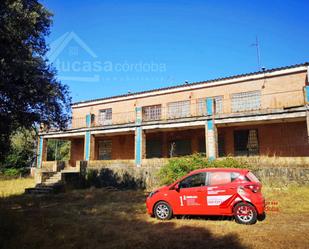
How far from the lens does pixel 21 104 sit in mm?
9562

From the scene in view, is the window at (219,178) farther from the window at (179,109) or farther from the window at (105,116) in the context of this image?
the window at (105,116)

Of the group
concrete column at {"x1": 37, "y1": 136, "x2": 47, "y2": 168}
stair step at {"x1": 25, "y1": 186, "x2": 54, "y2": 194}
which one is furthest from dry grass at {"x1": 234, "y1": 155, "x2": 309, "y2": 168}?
concrete column at {"x1": 37, "y1": 136, "x2": 47, "y2": 168}

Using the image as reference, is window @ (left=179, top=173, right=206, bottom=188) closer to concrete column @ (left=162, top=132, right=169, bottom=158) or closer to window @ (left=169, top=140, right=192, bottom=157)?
window @ (left=169, top=140, right=192, bottom=157)

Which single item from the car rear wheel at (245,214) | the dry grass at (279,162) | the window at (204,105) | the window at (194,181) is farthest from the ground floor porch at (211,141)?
the car rear wheel at (245,214)

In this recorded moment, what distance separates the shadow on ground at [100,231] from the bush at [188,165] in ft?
12.2

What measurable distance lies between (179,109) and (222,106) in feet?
12.0

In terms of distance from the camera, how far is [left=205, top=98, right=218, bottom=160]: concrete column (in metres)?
17.5

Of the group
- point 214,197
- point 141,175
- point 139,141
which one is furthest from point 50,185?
point 214,197

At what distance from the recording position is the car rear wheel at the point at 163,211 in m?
9.14

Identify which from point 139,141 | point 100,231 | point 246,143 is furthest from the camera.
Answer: point 139,141

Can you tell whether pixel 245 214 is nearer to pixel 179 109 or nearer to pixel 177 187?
pixel 177 187

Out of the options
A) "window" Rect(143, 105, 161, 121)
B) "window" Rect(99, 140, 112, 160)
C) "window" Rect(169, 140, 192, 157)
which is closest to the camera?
"window" Rect(169, 140, 192, 157)

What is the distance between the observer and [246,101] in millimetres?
19812

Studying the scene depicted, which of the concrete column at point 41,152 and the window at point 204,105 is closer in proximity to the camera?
the window at point 204,105
